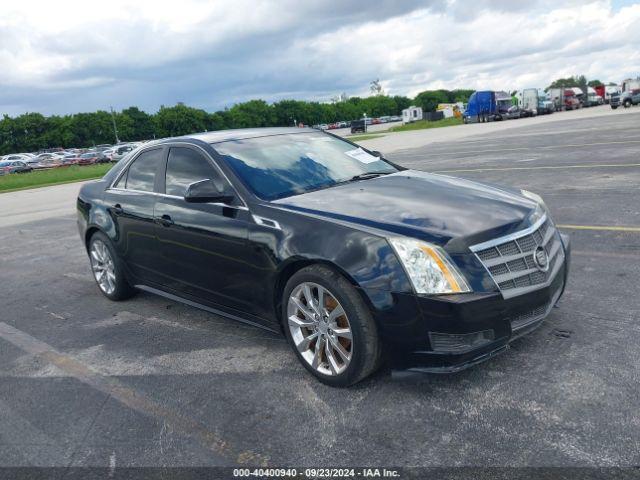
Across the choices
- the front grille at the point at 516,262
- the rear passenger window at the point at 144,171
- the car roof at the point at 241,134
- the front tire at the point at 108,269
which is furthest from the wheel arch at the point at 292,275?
the front tire at the point at 108,269

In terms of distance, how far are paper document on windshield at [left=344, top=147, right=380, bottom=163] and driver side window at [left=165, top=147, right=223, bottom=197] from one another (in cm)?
125

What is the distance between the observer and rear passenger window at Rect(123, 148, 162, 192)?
5117mm

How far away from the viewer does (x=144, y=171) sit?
5.29 meters

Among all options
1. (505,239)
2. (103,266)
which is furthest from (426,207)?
(103,266)

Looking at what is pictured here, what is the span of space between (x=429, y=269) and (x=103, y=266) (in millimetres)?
3968

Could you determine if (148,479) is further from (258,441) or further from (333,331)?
(333,331)

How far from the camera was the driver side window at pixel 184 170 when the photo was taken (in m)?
4.45

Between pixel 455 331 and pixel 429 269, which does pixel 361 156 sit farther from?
pixel 455 331

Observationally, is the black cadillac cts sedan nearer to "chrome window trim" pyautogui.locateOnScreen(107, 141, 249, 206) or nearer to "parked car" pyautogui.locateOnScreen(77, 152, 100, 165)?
"chrome window trim" pyautogui.locateOnScreen(107, 141, 249, 206)

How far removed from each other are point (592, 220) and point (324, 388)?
→ 16.8ft

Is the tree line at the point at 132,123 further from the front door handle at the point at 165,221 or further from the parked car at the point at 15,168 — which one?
the front door handle at the point at 165,221

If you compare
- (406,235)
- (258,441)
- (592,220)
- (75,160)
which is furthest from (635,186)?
(75,160)

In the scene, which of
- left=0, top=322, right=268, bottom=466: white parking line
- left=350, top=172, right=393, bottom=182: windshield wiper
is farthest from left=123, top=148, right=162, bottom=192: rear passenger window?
left=350, top=172, right=393, bottom=182: windshield wiper

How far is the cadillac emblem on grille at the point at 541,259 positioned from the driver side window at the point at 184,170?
7.43 feet
